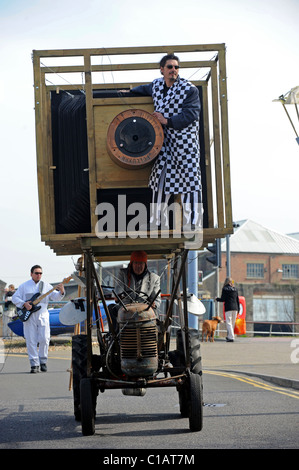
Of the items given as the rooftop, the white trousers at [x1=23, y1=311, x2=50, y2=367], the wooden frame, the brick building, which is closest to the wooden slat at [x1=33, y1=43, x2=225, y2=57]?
the wooden frame

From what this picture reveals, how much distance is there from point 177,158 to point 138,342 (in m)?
2.40

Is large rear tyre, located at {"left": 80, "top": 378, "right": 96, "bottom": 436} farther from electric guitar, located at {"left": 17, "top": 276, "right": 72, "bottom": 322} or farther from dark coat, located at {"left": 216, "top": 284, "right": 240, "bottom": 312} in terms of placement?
dark coat, located at {"left": 216, "top": 284, "right": 240, "bottom": 312}

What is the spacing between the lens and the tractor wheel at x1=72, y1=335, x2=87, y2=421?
28.8ft

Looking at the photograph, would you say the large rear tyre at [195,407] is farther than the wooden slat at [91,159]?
No

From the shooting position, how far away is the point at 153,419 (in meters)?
9.20

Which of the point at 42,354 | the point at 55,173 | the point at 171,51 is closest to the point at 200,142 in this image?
the point at 171,51

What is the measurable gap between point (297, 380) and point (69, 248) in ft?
17.1

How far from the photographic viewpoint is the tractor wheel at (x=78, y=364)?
8.77 meters

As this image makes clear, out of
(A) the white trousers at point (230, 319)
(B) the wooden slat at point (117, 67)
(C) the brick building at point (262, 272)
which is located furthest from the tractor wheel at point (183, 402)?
(C) the brick building at point (262, 272)

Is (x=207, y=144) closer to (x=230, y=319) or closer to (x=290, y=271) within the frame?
(x=230, y=319)

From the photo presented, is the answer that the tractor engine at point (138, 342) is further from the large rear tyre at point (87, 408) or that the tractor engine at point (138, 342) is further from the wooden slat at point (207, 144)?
the wooden slat at point (207, 144)

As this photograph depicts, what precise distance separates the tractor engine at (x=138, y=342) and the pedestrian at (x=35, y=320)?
784cm

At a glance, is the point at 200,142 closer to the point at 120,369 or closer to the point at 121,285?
the point at 121,285

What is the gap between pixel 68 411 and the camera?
10234 mm
